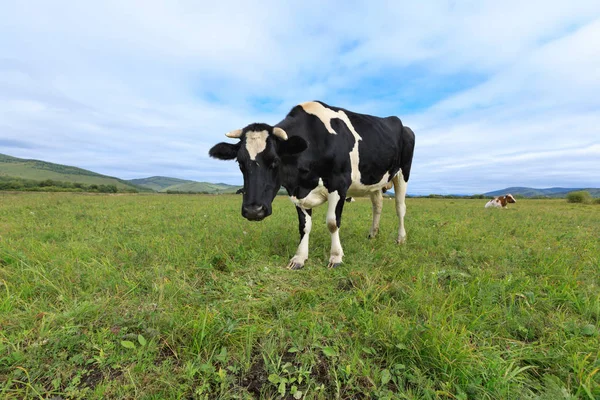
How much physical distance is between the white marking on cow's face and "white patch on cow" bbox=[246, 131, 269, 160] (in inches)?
52.3

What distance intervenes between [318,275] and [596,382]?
2602 millimetres

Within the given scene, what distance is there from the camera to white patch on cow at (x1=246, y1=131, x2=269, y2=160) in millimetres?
3783

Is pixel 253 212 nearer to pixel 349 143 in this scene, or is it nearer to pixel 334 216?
pixel 334 216

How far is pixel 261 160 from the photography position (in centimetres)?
380

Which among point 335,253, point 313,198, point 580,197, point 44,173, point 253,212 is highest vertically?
point 44,173

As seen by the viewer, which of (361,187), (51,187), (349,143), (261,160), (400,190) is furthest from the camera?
(51,187)

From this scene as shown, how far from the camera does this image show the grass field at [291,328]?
1847mm

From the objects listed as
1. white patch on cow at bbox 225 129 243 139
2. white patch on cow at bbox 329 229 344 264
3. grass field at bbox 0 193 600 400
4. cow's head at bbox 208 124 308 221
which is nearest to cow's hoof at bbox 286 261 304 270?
grass field at bbox 0 193 600 400

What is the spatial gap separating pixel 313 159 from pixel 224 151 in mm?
1447

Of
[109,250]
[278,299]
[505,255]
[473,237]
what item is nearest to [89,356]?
[278,299]

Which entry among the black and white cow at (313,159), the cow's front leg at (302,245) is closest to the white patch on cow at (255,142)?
the black and white cow at (313,159)

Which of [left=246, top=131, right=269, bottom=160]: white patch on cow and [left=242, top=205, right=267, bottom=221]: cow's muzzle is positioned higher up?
[left=246, top=131, right=269, bottom=160]: white patch on cow

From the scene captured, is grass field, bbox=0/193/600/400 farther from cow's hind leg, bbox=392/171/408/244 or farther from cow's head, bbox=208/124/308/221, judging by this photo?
cow's hind leg, bbox=392/171/408/244

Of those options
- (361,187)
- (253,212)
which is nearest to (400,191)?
(361,187)
